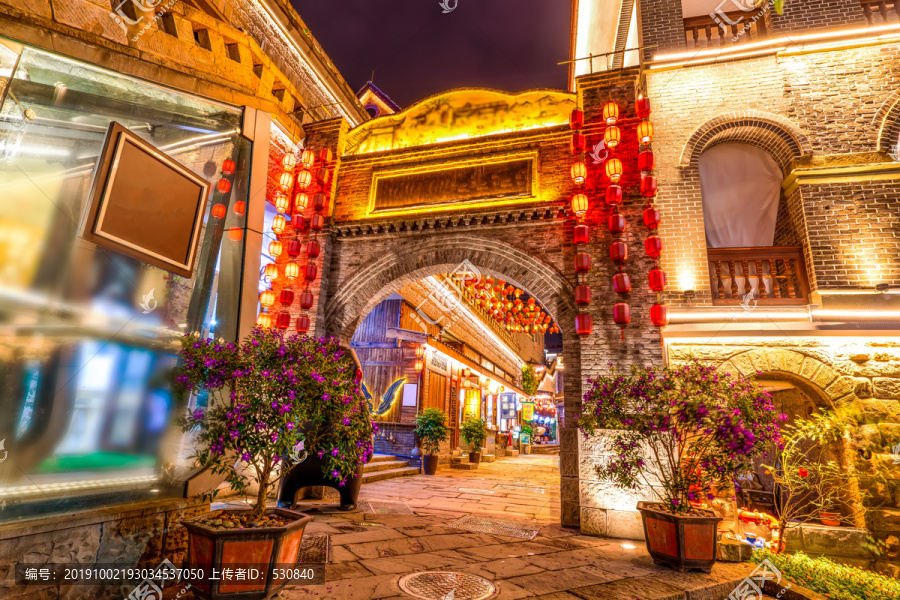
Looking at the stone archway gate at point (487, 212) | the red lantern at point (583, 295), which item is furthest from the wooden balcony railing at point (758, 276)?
the red lantern at point (583, 295)

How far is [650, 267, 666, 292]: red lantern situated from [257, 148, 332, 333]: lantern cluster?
6636 mm

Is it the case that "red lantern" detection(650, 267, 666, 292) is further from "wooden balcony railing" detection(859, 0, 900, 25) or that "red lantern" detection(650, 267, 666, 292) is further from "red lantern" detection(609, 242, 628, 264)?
"wooden balcony railing" detection(859, 0, 900, 25)

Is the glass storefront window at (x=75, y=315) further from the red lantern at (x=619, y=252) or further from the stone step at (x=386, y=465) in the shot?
the stone step at (x=386, y=465)

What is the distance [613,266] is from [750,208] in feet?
10.2

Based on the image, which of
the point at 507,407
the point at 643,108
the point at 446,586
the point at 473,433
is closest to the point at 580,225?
the point at 643,108

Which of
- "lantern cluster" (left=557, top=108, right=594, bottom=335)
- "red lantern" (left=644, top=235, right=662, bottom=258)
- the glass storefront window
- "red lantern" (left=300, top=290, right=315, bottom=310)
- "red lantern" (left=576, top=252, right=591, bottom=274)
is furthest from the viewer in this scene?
"red lantern" (left=300, top=290, right=315, bottom=310)

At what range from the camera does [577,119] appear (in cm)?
846

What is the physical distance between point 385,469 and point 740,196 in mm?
10313

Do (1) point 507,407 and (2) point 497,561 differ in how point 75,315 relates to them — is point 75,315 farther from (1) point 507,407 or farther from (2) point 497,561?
(1) point 507,407

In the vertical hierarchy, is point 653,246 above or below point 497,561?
above

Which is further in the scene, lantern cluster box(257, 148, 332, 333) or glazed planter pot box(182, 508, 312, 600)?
lantern cluster box(257, 148, 332, 333)

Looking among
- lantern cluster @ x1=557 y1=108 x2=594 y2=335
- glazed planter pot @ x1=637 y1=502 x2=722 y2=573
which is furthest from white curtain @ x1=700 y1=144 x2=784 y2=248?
glazed planter pot @ x1=637 y1=502 x2=722 y2=573

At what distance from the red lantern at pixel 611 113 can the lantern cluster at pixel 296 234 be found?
19.9 ft

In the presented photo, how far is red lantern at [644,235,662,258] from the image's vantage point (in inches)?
287
